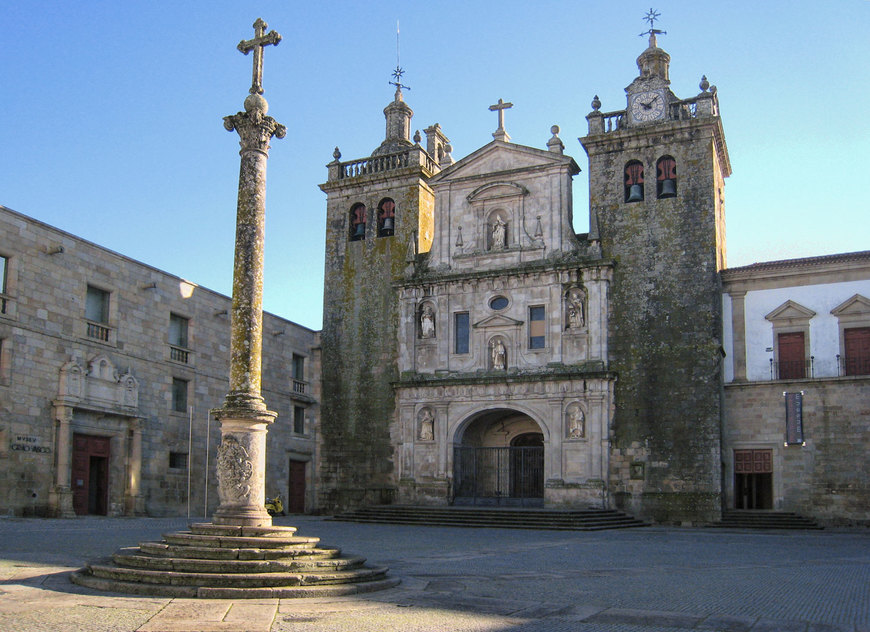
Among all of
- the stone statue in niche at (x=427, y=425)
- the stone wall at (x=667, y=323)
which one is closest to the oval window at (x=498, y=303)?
the stone wall at (x=667, y=323)

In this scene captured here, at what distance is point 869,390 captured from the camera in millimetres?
25609

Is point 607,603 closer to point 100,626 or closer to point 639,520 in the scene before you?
point 100,626

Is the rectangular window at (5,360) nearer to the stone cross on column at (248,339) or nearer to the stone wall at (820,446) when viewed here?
the stone cross on column at (248,339)

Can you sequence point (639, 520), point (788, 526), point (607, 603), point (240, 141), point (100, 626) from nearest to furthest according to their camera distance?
point (100, 626)
point (607, 603)
point (240, 141)
point (788, 526)
point (639, 520)

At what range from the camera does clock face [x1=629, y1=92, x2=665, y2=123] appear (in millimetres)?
29672

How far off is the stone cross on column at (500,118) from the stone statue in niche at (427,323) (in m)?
6.31

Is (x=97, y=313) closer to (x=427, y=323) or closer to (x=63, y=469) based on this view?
(x=63, y=469)

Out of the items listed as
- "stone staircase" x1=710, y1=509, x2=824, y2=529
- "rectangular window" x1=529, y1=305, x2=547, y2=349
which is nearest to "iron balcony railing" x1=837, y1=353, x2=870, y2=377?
"stone staircase" x1=710, y1=509, x2=824, y2=529

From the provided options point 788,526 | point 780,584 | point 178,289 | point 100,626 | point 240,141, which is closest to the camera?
point 100,626

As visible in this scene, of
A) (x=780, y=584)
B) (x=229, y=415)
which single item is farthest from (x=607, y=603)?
(x=229, y=415)

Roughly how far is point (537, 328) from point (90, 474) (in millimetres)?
14208

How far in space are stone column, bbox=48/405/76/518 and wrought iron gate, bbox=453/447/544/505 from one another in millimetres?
11853

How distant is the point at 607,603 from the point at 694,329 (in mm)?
18921

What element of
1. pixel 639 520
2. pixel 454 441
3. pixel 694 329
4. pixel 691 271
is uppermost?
pixel 691 271
